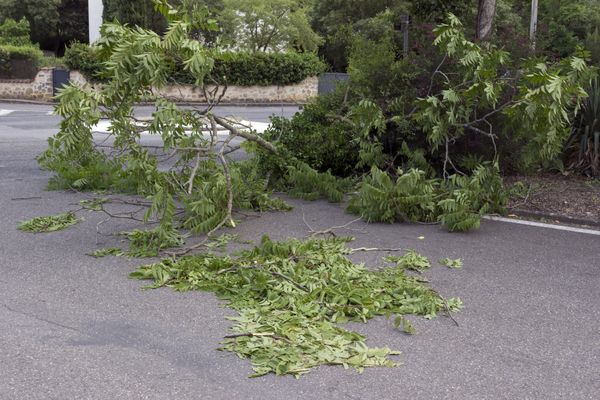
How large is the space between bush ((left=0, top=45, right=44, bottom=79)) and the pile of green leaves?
30493 millimetres

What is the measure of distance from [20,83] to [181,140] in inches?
1137

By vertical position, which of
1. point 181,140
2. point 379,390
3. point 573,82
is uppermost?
point 573,82

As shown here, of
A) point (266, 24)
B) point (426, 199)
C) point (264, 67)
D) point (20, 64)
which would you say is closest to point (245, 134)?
point (426, 199)

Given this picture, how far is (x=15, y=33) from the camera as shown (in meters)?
41.7

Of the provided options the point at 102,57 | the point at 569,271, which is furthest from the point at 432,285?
the point at 102,57

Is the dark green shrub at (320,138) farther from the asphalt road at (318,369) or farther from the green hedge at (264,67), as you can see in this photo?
the green hedge at (264,67)

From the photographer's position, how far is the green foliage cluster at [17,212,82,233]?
29.5ft

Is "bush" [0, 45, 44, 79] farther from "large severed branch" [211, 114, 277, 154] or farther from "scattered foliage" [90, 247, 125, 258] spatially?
"scattered foliage" [90, 247, 125, 258]

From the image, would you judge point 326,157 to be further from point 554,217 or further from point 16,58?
point 16,58

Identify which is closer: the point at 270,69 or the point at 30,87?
the point at 30,87

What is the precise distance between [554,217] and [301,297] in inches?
195

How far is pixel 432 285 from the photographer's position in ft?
22.7

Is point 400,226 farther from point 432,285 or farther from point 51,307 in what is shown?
point 51,307

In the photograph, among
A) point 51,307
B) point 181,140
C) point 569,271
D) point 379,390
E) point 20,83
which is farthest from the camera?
point 20,83
